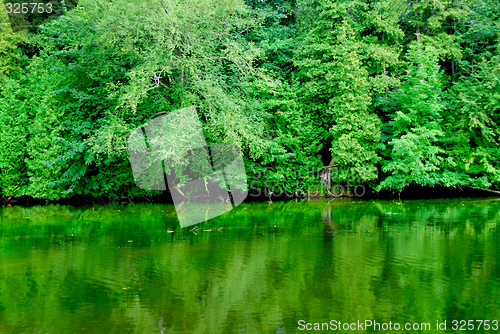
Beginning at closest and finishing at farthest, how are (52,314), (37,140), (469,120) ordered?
(52,314) < (469,120) < (37,140)

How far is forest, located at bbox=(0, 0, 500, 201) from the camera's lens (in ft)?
66.2

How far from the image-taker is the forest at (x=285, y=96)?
20188mm

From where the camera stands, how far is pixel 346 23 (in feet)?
74.3

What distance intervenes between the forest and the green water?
7450 mm

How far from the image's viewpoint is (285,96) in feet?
78.5

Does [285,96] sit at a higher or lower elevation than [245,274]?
higher

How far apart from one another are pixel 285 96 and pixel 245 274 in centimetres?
1686

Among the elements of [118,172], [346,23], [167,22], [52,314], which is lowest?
[52,314]

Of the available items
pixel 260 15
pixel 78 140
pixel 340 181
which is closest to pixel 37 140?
pixel 78 140

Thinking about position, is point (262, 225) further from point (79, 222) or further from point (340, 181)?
point (340, 181)

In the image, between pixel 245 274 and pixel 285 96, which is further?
pixel 285 96

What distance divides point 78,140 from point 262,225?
13.0 m

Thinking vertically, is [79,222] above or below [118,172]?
below

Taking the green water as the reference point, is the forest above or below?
above
